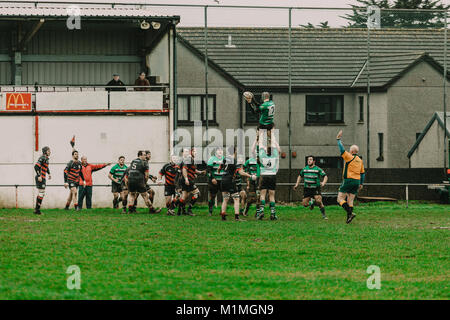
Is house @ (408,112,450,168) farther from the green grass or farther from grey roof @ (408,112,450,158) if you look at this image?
the green grass

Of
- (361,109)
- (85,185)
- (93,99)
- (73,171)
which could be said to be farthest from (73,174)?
(361,109)

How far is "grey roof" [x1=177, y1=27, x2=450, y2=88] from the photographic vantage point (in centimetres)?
3734

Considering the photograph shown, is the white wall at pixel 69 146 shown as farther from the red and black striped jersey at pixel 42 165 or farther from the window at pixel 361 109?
the window at pixel 361 109

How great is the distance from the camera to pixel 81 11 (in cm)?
3484

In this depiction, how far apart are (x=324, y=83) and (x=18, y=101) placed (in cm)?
1402

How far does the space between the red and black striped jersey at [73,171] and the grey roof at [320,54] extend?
9620 millimetres

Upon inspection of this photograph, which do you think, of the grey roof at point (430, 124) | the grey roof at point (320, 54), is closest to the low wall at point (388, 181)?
the grey roof at point (430, 124)

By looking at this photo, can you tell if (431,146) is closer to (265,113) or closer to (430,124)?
(430,124)

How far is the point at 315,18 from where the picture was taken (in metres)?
37.1

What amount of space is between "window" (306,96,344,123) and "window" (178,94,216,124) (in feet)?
15.0

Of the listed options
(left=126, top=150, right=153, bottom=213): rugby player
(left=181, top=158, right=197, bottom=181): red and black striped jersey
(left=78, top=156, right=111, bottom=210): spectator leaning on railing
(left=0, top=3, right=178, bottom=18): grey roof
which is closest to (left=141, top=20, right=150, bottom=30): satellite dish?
(left=0, top=3, right=178, bottom=18): grey roof

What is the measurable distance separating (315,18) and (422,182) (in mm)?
8517

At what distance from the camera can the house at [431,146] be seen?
123 ft

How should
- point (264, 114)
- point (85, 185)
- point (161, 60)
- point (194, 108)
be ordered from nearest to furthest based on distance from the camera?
point (264, 114) → point (85, 185) → point (161, 60) → point (194, 108)
